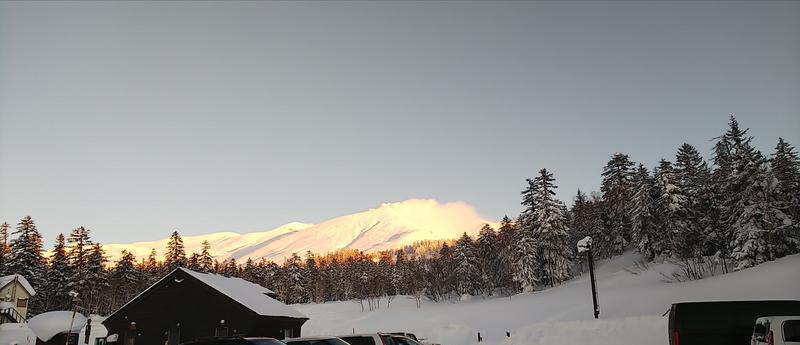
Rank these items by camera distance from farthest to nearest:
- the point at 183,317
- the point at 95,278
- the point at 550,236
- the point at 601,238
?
the point at 95,278
the point at 601,238
the point at 550,236
the point at 183,317

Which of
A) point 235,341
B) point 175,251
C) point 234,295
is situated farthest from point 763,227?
point 175,251

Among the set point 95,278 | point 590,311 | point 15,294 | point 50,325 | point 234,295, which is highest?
point 95,278

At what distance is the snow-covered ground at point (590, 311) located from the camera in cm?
2683

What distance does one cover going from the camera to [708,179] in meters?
57.3

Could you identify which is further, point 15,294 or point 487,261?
point 487,261

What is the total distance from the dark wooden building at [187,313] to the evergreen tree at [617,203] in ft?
154

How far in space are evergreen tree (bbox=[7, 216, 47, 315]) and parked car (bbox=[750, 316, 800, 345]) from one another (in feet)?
266

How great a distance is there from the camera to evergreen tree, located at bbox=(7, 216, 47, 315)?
229 feet

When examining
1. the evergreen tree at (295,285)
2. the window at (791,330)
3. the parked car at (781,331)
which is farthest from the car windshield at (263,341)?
the evergreen tree at (295,285)

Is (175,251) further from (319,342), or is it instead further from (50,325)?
(319,342)

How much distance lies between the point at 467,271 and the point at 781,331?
71.1 m

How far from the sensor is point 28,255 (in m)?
71.2

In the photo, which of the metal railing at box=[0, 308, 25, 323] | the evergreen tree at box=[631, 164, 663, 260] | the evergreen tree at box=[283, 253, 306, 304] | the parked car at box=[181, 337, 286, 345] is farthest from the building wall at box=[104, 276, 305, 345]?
the evergreen tree at box=[283, 253, 306, 304]

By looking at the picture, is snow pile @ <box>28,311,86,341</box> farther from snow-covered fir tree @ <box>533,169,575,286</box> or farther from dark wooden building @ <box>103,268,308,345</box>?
snow-covered fir tree @ <box>533,169,575,286</box>
